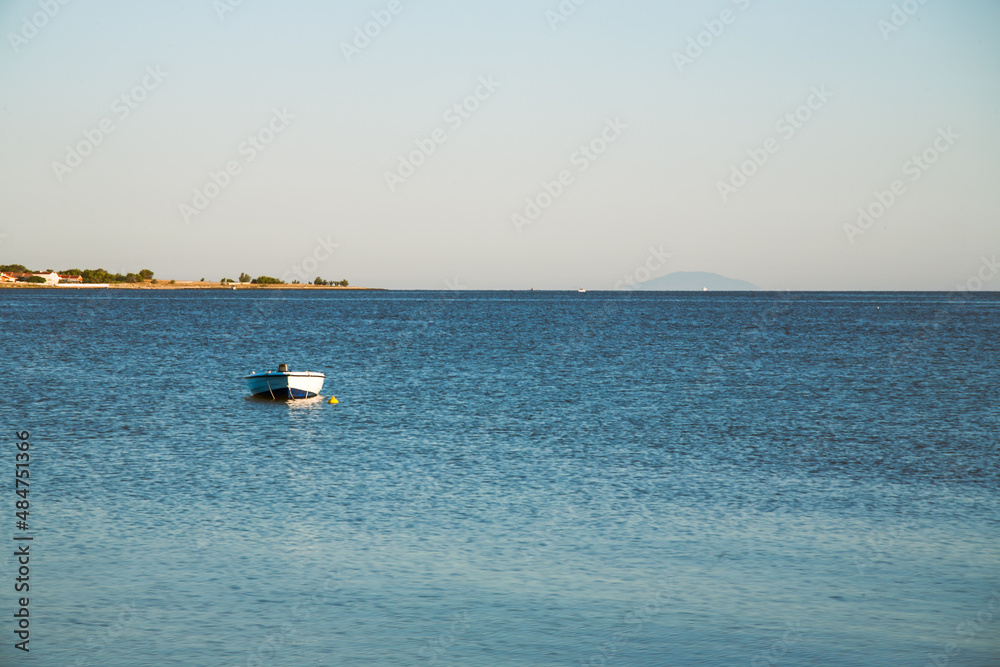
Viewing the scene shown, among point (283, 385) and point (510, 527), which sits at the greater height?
point (283, 385)

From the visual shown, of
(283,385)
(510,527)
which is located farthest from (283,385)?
(510,527)

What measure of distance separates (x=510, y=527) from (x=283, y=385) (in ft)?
88.6

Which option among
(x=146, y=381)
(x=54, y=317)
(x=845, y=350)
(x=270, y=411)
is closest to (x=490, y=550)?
(x=270, y=411)

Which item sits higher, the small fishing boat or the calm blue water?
the small fishing boat

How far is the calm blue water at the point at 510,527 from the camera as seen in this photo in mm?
13391

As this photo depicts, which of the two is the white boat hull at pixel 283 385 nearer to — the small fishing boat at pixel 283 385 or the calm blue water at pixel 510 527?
the small fishing boat at pixel 283 385

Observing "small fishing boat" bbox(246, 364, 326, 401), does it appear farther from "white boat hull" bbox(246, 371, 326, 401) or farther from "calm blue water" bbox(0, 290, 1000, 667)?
"calm blue water" bbox(0, 290, 1000, 667)

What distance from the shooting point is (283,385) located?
144 ft

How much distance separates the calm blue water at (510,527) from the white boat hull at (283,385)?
1409 mm

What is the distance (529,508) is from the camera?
20.9 metres

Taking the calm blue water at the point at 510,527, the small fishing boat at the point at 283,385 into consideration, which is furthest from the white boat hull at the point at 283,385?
the calm blue water at the point at 510,527

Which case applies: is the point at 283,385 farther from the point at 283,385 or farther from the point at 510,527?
the point at 510,527

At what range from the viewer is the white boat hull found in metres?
43.9

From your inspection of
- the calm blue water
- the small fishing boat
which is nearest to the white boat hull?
the small fishing boat
